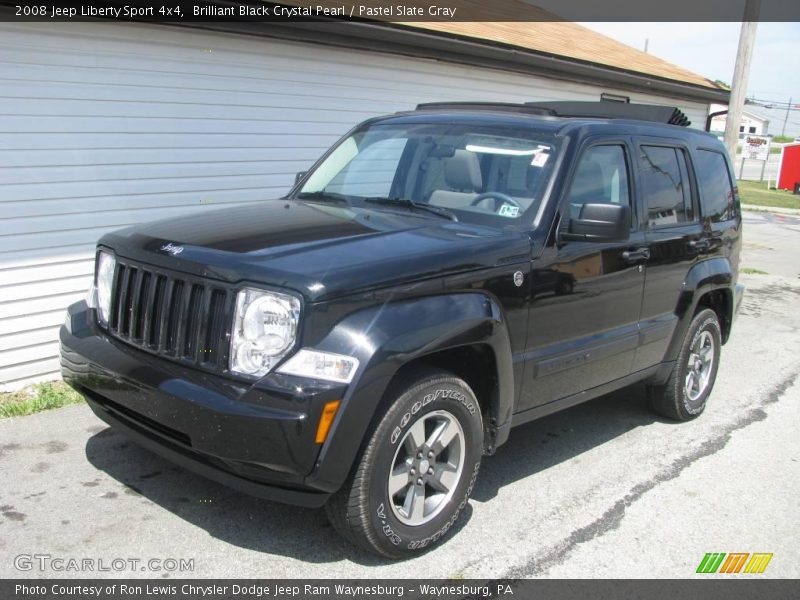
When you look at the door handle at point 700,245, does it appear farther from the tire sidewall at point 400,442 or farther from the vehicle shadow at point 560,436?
the tire sidewall at point 400,442

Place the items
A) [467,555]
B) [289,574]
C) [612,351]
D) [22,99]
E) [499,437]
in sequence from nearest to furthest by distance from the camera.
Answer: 1. [289,574]
2. [467,555]
3. [499,437]
4. [612,351]
5. [22,99]

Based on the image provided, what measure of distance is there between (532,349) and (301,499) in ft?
4.95

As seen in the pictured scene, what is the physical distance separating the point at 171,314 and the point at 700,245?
3.67 m

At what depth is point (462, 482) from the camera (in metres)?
3.78

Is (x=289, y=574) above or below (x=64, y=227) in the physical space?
below

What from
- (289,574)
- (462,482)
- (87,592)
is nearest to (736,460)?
(462,482)

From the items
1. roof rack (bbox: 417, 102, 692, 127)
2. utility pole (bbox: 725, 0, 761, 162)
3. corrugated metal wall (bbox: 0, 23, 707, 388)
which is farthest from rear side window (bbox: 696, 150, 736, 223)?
utility pole (bbox: 725, 0, 761, 162)

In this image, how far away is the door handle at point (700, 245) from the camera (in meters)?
5.31

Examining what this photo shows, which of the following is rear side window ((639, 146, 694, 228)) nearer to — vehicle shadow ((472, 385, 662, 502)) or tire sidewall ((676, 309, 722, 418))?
tire sidewall ((676, 309, 722, 418))

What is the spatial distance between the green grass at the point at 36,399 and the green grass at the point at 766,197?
76.3 feet

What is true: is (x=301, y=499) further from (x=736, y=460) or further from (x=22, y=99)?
(x=22, y=99)

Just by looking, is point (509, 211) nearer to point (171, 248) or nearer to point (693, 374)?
point (171, 248)

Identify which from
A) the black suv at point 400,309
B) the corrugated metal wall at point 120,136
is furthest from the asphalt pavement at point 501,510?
the corrugated metal wall at point 120,136

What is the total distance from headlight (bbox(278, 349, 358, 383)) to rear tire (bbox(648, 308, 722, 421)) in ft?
10.4
